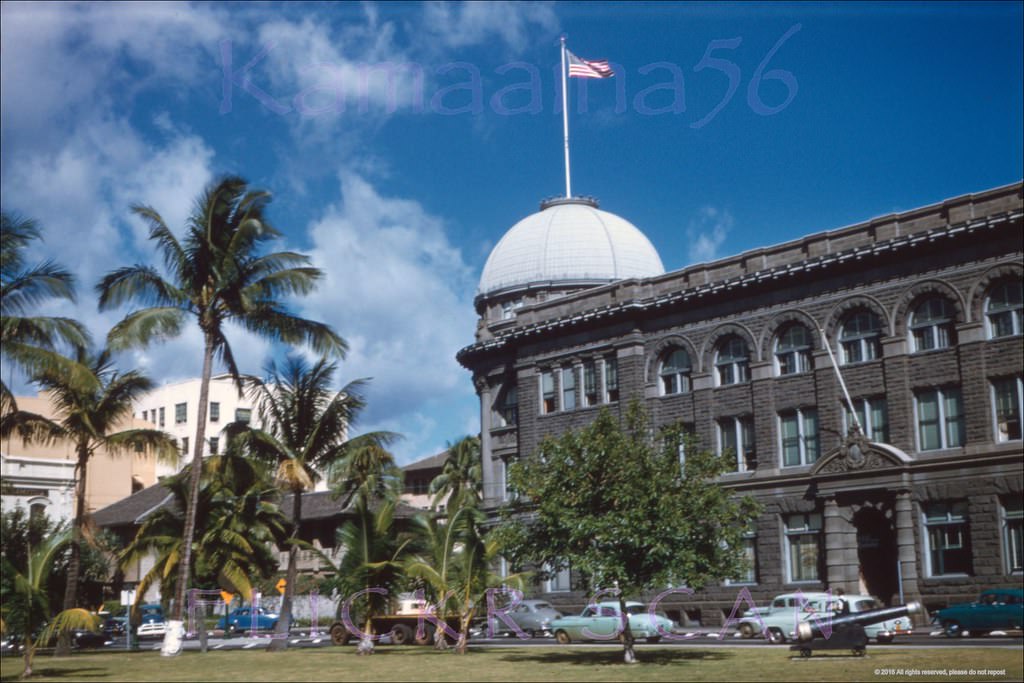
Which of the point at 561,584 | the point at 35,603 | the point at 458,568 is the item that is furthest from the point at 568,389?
the point at 35,603

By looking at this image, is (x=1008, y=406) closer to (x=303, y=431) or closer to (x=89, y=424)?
(x=303, y=431)

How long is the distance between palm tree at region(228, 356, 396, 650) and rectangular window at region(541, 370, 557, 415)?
58.8 ft

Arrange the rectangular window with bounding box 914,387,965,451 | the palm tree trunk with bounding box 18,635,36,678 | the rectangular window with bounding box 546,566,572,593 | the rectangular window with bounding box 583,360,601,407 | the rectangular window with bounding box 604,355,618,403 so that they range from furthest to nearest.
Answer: the rectangular window with bounding box 546,566,572,593 → the rectangular window with bounding box 583,360,601,407 → the rectangular window with bounding box 604,355,618,403 → the rectangular window with bounding box 914,387,965,451 → the palm tree trunk with bounding box 18,635,36,678

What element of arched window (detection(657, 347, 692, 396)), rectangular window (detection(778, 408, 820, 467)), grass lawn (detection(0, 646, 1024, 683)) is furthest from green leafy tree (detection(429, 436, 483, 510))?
grass lawn (detection(0, 646, 1024, 683))

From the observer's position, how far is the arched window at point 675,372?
171ft

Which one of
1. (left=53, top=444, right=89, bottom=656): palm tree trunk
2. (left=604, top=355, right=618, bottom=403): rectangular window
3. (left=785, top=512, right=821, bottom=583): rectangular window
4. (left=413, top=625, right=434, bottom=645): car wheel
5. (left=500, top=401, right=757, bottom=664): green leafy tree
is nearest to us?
(left=500, top=401, right=757, bottom=664): green leafy tree

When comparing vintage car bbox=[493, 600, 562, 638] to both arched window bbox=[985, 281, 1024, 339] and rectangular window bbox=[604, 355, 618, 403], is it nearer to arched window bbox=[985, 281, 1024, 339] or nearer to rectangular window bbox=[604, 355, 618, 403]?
rectangular window bbox=[604, 355, 618, 403]

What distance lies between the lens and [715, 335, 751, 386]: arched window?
49.8 meters

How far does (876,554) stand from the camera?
45594 mm

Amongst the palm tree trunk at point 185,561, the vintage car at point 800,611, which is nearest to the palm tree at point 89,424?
the palm tree trunk at point 185,561

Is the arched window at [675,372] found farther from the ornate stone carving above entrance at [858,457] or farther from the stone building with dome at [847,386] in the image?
the ornate stone carving above entrance at [858,457]

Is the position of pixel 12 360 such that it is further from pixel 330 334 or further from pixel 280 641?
pixel 280 641

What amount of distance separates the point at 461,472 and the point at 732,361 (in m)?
21.3

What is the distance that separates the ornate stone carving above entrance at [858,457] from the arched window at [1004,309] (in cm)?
533
